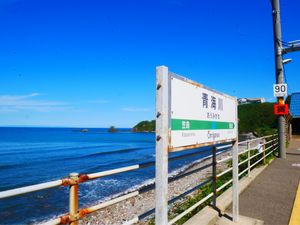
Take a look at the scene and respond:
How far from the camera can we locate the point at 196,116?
323cm

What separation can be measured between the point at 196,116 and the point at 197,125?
0.34 feet

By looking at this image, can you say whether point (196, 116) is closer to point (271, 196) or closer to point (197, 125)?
point (197, 125)

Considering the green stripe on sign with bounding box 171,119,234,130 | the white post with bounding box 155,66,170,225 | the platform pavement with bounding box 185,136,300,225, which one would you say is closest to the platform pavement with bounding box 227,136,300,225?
the platform pavement with bounding box 185,136,300,225

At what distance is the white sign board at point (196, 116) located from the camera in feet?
9.14

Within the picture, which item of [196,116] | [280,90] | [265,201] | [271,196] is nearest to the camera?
[196,116]

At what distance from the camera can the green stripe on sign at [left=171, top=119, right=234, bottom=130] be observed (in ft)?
9.12

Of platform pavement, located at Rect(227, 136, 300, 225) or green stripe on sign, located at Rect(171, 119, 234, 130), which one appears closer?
green stripe on sign, located at Rect(171, 119, 234, 130)

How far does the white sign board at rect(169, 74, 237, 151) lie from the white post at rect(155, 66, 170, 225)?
10 cm

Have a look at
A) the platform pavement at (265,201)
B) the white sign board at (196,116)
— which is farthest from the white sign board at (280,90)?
the white sign board at (196,116)

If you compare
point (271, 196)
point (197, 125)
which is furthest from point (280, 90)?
point (197, 125)

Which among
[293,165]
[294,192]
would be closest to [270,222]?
[294,192]

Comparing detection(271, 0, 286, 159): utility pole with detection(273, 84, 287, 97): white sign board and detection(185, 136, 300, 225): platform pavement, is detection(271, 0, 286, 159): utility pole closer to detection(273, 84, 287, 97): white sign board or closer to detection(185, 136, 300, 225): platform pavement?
detection(273, 84, 287, 97): white sign board

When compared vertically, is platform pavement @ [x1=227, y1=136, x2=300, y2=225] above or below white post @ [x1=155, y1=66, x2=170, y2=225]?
below

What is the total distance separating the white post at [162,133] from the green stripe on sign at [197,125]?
175 mm
